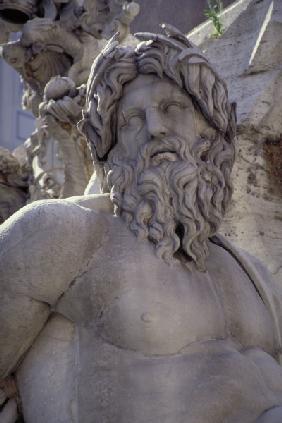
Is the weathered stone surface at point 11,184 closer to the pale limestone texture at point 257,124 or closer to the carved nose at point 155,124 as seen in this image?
the pale limestone texture at point 257,124

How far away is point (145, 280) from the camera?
3.19 meters

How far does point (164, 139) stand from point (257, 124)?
5.34 ft

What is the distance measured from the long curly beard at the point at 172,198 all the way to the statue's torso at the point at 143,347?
2.2 inches

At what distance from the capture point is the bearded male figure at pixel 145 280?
3094mm

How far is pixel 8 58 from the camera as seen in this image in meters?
6.36

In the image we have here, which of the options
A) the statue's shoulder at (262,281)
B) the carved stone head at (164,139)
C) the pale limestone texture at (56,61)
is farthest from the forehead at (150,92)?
the pale limestone texture at (56,61)

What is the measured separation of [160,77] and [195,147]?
28 centimetres

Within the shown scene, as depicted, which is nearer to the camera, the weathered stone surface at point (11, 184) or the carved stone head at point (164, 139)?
the carved stone head at point (164, 139)

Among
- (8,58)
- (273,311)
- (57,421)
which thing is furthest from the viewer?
(8,58)

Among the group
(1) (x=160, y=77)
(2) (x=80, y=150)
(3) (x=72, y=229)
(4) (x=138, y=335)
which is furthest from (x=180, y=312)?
(2) (x=80, y=150)

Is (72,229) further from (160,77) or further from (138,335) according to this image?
(160,77)

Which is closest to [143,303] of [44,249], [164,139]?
[44,249]

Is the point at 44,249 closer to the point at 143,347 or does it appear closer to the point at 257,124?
the point at 143,347

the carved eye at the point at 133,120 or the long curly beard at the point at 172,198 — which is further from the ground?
the carved eye at the point at 133,120
